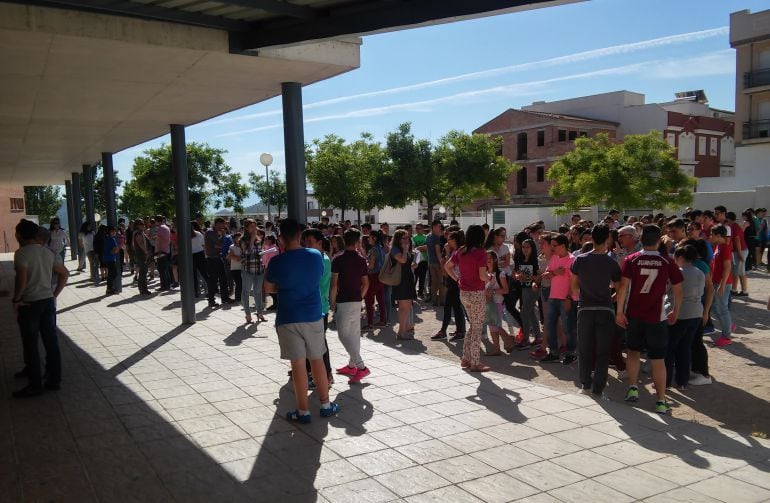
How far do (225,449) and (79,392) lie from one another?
8.26 ft

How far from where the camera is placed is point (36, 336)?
6.23 meters

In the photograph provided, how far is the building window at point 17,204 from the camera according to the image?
4551 cm

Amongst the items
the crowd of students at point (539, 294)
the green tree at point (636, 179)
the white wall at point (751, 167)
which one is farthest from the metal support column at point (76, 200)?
the white wall at point (751, 167)

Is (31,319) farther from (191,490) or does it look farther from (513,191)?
(513,191)

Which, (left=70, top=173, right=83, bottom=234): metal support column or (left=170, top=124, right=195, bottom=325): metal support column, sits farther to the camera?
(left=70, top=173, right=83, bottom=234): metal support column

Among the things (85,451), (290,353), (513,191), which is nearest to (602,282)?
(290,353)

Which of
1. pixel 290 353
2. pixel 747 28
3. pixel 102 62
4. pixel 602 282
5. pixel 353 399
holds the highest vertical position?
pixel 747 28

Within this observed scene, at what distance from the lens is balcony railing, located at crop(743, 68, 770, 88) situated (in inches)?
1461

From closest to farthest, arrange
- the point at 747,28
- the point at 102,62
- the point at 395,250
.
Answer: the point at 102,62
the point at 395,250
the point at 747,28

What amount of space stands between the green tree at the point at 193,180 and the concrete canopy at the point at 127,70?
96.7ft

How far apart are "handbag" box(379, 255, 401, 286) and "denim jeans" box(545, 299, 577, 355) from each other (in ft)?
8.19

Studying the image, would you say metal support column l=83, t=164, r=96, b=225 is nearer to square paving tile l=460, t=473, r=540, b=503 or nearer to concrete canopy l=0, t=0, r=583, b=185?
concrete canopy l=0, t=0, r=583, b=185

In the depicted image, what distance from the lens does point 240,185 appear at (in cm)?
4228

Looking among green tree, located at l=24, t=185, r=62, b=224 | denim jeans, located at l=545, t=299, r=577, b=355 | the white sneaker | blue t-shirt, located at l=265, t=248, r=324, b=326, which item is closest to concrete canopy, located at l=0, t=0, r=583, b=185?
blue t-shirt, located at l=265, t=248, r=324, b=326
